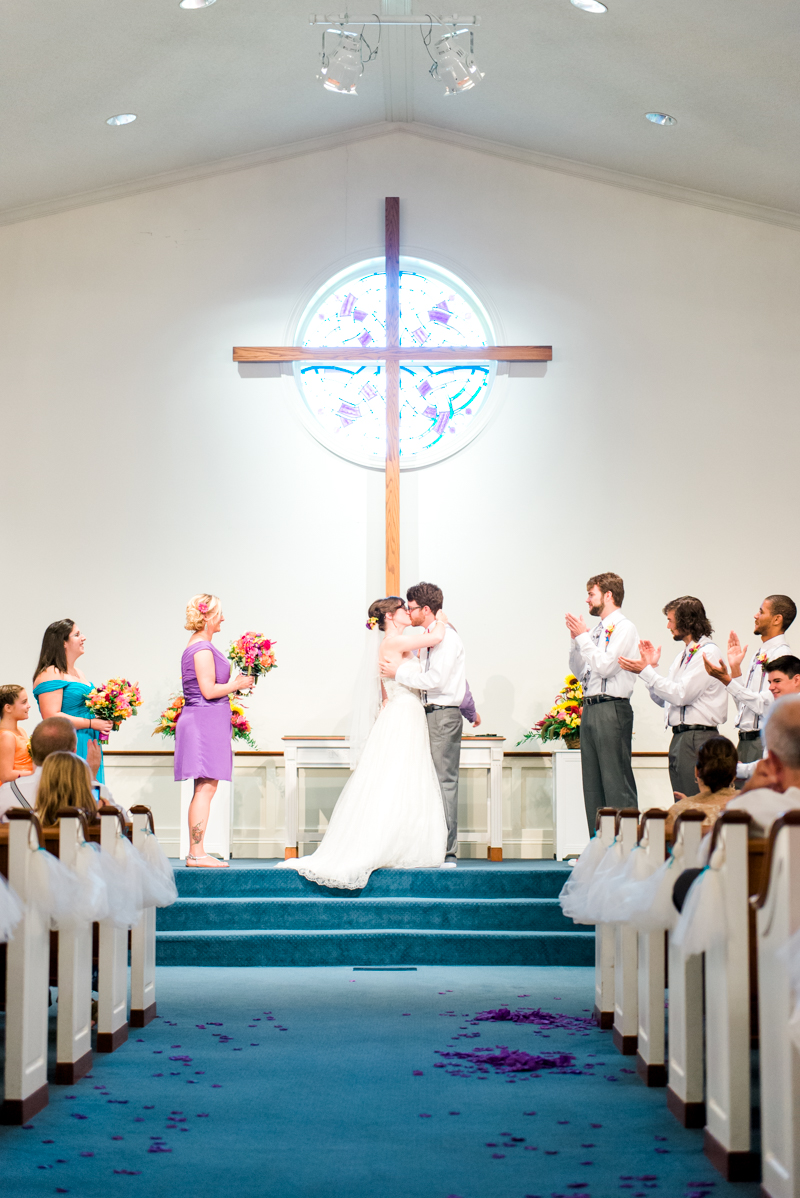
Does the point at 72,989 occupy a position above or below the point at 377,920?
above

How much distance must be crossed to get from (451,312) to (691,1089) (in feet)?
21.0

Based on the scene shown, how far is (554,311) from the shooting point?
8180 mm

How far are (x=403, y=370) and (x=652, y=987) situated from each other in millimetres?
5622

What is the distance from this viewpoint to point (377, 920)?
226 inches

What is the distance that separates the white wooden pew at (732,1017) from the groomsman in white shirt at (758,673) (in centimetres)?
280

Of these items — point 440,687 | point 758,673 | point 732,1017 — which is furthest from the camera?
point 440,687

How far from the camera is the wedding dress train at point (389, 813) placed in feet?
19.5

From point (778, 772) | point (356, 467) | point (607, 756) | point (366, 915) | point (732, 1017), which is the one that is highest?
point (356, 467)

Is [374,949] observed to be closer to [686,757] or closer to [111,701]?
[686,757]

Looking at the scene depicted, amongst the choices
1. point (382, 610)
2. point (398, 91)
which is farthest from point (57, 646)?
point (398, 91)

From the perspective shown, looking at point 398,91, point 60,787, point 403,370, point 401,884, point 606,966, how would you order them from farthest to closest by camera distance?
1. point 403,370
2. point 398,91
3. point 401,884
4. point 606,966
5. point 60,787

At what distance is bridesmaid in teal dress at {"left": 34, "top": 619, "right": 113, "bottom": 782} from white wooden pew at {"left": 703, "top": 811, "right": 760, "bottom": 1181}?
4173 mm

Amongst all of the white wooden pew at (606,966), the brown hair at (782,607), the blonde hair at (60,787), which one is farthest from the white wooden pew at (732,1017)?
the brown hair at (782,607)

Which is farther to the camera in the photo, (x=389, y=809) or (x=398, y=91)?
(x=398, y=91)
